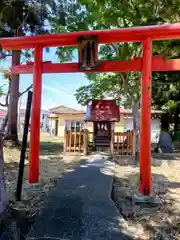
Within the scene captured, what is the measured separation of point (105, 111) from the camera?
42.7ft

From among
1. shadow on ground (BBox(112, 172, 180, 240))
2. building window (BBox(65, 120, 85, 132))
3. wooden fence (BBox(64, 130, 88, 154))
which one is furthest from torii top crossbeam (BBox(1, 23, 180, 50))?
building window (BBox(65, 120, 85, 132))

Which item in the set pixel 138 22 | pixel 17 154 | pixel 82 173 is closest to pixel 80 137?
pixel 17 154

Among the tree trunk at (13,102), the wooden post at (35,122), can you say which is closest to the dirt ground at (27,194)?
the wooden post at (35,122)

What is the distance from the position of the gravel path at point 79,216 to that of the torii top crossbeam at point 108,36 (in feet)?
10.1

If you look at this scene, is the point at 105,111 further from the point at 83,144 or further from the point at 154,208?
the point at 154,208

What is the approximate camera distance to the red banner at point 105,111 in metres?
12.8

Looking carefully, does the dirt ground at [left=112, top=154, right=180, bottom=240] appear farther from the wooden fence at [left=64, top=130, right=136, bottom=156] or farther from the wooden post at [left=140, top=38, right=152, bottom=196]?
the wooden fence at [left=64, top=130, right=136, bottom=156]

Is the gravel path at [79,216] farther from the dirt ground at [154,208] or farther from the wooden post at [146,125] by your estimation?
the wooden post at [146,125]

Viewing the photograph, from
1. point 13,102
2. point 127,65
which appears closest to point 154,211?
point 127,65

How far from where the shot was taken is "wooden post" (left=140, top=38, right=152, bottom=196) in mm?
4891

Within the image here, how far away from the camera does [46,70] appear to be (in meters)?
5.70

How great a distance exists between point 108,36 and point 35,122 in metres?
2.39

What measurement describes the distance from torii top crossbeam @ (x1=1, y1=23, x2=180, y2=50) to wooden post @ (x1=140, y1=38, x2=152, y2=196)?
236 millimetres

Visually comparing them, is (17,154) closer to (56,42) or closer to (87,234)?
(56,42)
